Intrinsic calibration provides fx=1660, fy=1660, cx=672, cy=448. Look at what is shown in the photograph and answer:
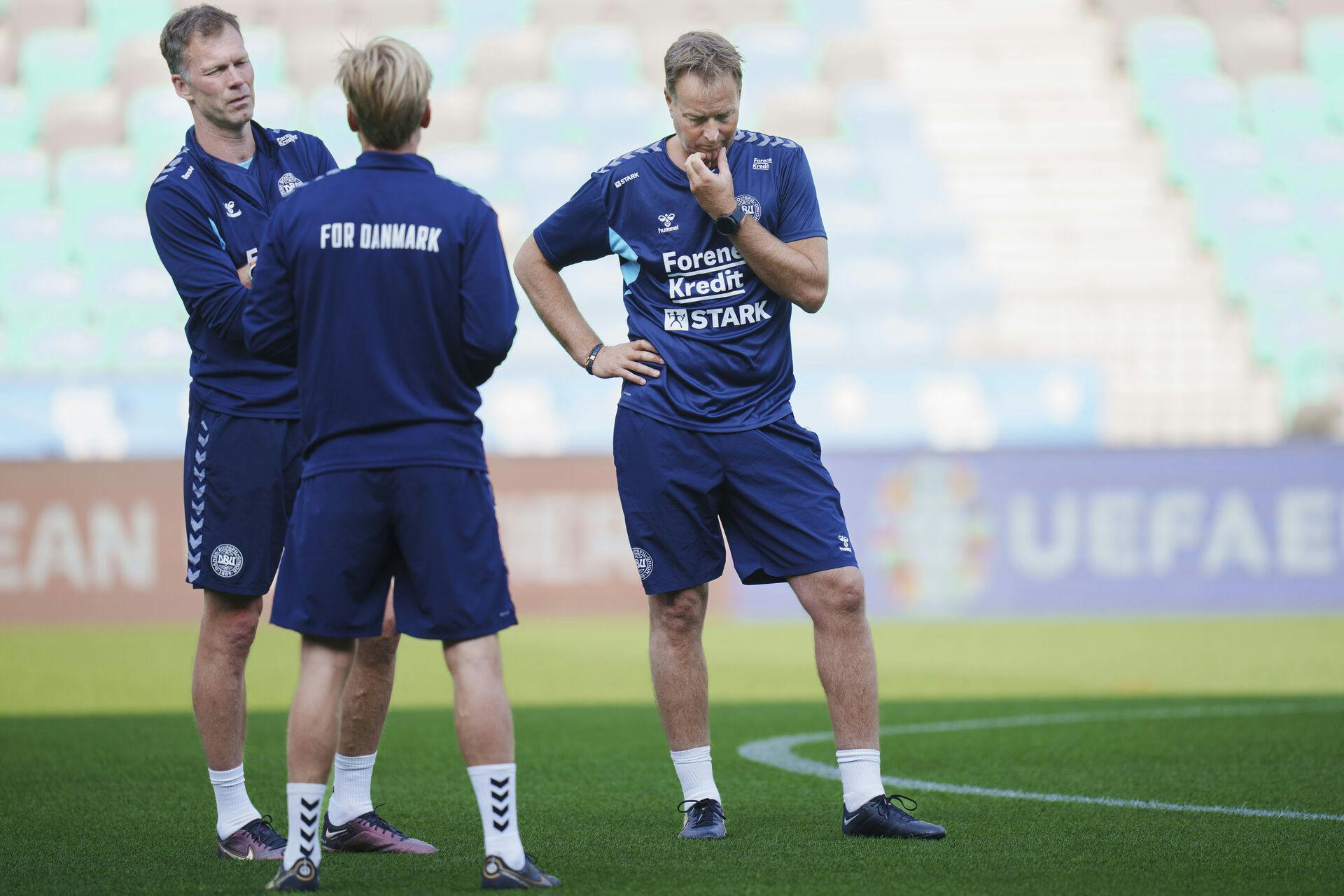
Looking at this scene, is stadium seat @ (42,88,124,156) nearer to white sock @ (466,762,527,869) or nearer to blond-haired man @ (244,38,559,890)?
blond-haired man @ (244,38,559,890)

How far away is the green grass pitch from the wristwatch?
159 centimetres

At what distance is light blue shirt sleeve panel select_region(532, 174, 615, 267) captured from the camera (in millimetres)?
4629

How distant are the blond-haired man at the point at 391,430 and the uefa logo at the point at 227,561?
693mm

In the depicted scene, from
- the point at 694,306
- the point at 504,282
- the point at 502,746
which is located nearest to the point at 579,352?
the point at 694,306

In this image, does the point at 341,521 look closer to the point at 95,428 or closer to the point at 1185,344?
the point at 95,428

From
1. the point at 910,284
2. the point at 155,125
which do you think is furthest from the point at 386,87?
the point at 155,125

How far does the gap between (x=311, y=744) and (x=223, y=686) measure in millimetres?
889

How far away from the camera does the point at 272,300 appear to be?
145 inches

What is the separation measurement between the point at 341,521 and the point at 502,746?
0.60m

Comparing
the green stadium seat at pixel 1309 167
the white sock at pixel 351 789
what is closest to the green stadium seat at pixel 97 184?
the green stadium seat at pixel 1309 167

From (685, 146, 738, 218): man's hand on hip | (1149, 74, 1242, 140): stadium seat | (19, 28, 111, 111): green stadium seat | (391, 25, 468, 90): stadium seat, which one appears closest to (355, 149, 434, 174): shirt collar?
(685, 146, 738, 218): man's hand on hip

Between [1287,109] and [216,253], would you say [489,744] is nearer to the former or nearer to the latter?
[216,253]

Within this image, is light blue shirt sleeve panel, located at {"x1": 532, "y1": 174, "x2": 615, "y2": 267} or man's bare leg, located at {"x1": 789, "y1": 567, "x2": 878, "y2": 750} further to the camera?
light blue shirt sleeve panel, located at {"x1": 532, "y1": 174, "x2": 615, "y2": 267}

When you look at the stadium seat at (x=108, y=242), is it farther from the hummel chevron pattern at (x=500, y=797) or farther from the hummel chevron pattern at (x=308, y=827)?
the hummel chevron pattern at (x=500, y=797)
